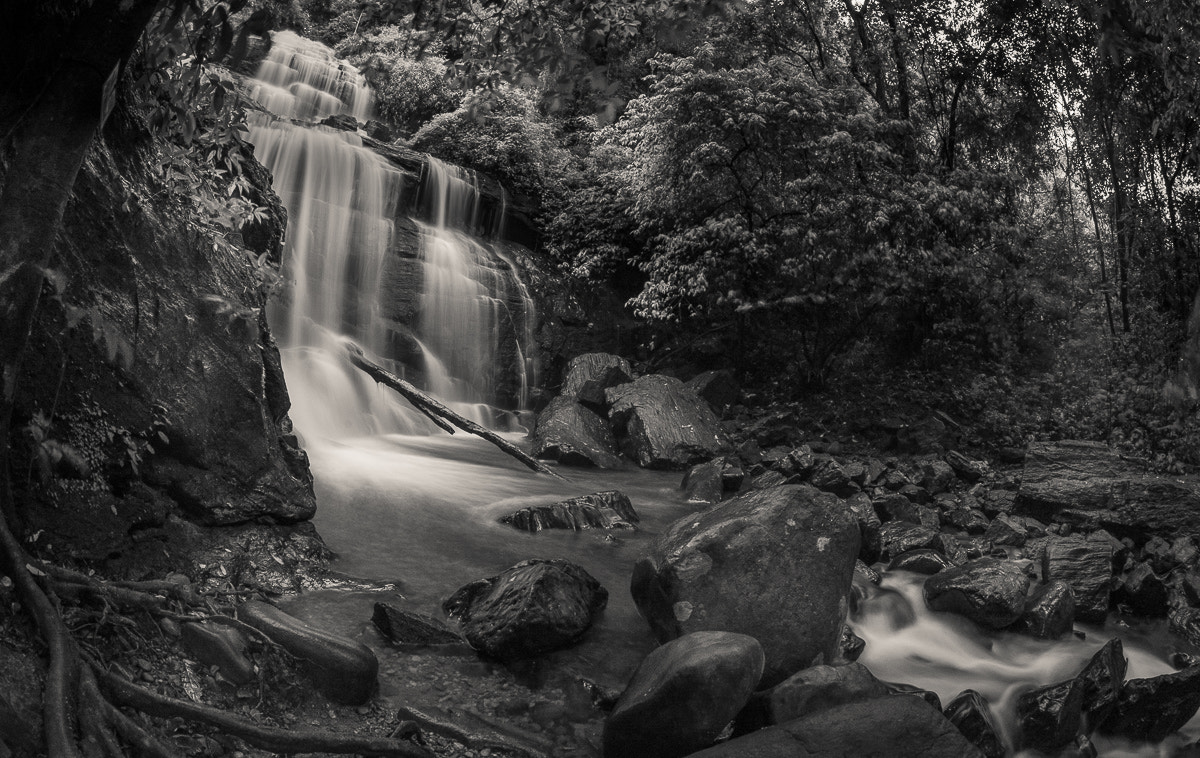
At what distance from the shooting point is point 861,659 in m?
5.55

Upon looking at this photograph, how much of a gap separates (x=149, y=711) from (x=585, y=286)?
1370cm

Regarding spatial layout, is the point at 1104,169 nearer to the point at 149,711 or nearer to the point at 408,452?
the point at 408,452

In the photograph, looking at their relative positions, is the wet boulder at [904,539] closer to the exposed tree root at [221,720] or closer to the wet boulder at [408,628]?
the wet boulder at [408,628]

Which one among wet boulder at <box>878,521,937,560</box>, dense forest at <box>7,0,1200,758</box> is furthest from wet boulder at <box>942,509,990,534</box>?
wet boulder at <box>878,521,937,560</box>

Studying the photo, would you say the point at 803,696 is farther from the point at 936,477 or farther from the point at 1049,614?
the point at 936,477

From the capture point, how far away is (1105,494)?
8625 mm

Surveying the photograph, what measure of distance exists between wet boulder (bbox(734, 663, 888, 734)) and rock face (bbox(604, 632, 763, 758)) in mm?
242

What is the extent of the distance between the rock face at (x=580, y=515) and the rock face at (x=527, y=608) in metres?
2.11

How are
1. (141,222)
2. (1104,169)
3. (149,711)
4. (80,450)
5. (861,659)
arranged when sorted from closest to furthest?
(149,711), (80,450), (141,222), (861,659), (1104,169)

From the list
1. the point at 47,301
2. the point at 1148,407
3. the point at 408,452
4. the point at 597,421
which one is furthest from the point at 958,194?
the point at 47,301

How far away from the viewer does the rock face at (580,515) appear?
24.8 ft

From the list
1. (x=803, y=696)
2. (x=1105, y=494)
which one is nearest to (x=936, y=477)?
(x=1105, y=494)

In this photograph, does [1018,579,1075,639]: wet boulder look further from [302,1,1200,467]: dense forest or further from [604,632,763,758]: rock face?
[302,1,1200,467]: dense forest

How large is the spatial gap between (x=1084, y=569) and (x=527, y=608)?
4.82 m
